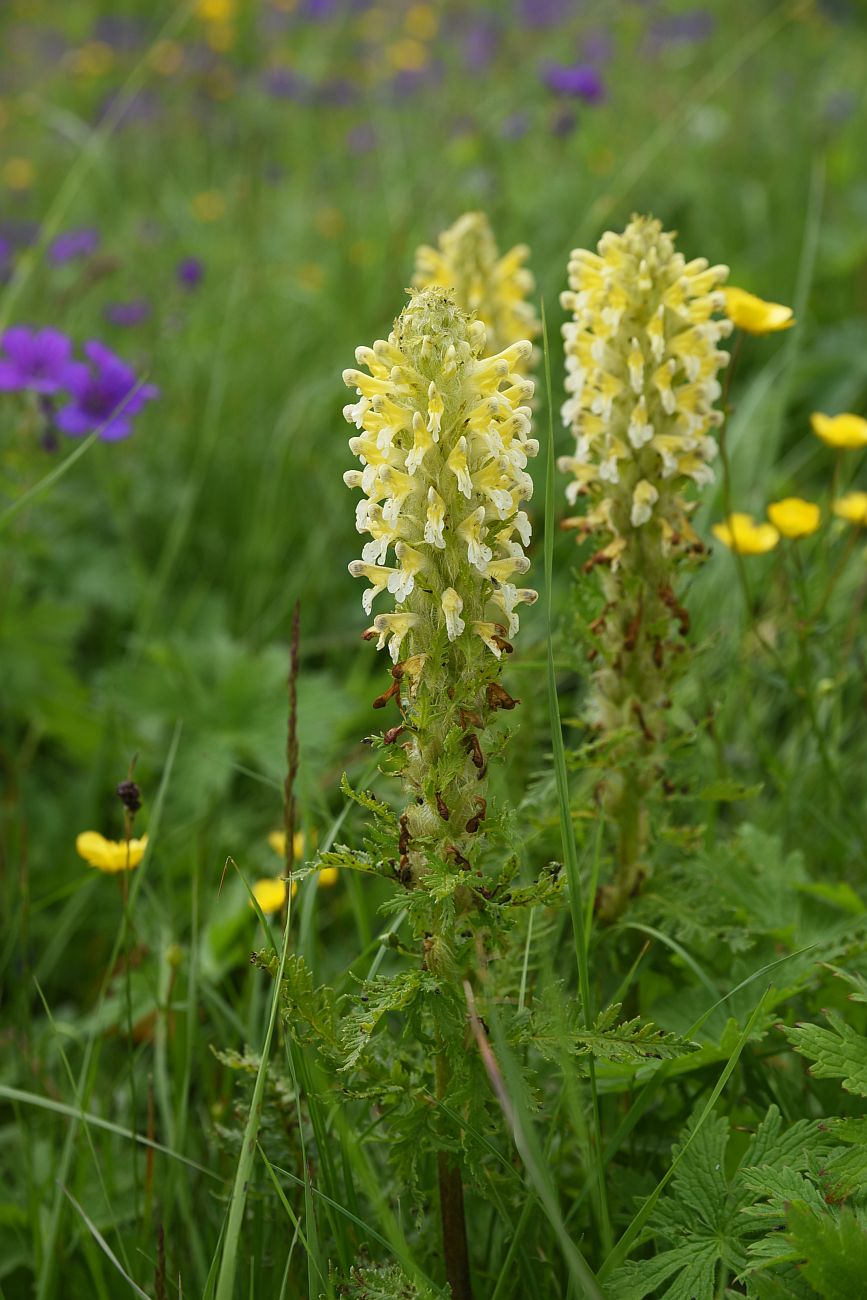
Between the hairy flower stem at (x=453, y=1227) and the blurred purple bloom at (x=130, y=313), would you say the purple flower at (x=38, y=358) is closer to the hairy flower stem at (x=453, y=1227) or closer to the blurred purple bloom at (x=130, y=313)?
the blurred purple bloom at (x=130, y=313)

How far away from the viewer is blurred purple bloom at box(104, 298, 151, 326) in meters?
3.91

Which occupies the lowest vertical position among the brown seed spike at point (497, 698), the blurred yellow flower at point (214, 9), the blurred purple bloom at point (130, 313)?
the brown seed spike at point (497, 698)

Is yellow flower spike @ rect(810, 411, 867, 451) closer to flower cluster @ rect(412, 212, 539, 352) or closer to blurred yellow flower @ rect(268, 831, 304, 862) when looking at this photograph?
flower cluster @ rect(412, 212, 539, 352)

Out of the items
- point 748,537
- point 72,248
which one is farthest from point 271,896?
point 72,248

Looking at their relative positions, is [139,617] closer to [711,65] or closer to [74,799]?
[74,799]

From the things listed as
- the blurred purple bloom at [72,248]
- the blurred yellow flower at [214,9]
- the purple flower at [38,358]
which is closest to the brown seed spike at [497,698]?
the purple flower at [38,358]

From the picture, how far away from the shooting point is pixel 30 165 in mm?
6668

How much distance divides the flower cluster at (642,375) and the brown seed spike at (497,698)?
466 millimetres

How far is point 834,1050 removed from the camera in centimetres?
138

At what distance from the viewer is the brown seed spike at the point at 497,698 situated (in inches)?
53.6

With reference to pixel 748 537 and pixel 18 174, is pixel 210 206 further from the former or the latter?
pixel 748 537

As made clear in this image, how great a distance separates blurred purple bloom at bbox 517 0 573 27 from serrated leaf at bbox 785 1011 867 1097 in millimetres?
7922

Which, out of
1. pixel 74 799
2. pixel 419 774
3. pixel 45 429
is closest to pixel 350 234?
pixel 45 429

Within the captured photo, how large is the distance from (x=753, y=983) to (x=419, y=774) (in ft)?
2.31
